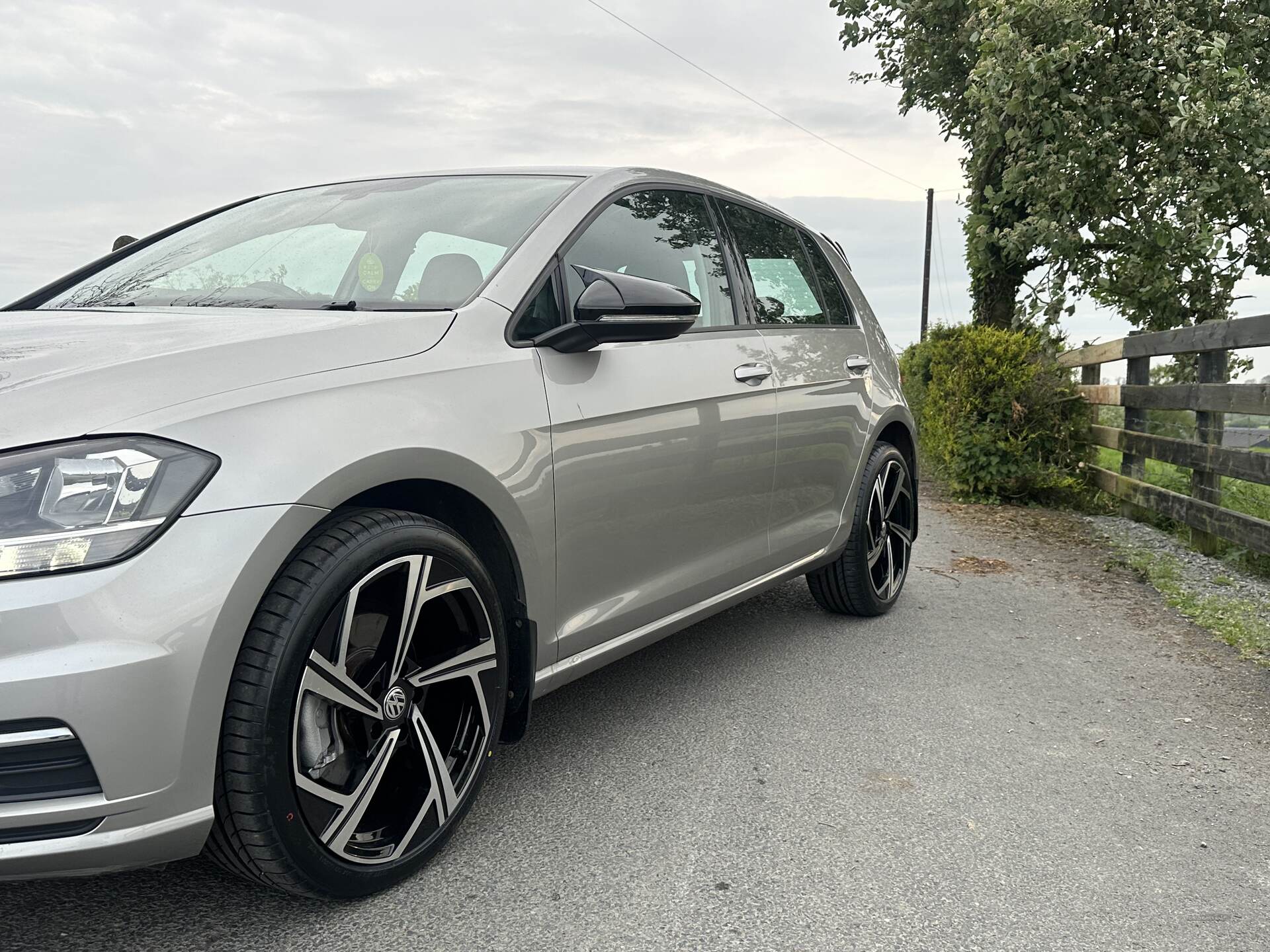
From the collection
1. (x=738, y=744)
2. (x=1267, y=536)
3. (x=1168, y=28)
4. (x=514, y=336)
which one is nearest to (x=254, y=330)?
(x=514, y=336)

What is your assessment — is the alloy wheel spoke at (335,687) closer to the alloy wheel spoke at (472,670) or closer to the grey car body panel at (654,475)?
the alloy wheel spoke at (472,670)

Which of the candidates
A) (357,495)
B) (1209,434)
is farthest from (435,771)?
(1209,434)

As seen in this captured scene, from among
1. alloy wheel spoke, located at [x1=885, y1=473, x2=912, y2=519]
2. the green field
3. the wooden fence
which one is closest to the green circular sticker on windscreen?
alloy wheel spoke, located at [x1=885, y1=473, x2=912, y2=519]

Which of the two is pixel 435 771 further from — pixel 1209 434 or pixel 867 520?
pixel 1209 434

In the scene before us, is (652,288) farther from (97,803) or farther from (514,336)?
(97,803)

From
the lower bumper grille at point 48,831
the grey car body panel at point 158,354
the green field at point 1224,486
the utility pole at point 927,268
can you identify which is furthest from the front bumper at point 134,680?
the utility pole at point 927,268

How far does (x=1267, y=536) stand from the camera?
589cm

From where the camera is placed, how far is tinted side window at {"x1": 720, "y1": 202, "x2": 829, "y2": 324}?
4.13 m

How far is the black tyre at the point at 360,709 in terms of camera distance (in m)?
2.12

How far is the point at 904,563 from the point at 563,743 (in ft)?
8.27

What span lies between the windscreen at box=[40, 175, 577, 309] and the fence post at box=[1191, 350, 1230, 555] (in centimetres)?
517

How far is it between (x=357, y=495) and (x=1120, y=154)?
40.0 ft

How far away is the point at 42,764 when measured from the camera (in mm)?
1899

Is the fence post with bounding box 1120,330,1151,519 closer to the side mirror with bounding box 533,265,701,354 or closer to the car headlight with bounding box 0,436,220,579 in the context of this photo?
the side mirror with bounding box 533,265,701,354
